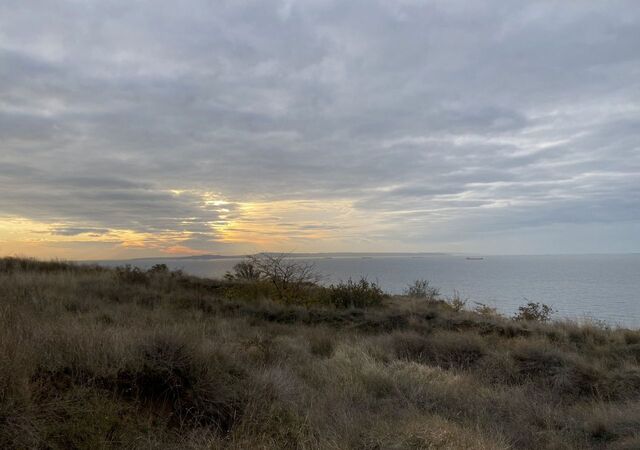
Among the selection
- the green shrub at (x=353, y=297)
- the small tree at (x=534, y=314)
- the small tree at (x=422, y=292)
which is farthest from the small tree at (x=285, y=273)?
the small tree at (x=534, y=314)

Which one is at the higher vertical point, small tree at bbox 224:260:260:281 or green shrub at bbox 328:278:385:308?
small tree at bbox 224:260:260:281

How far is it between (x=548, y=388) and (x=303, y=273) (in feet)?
42.2

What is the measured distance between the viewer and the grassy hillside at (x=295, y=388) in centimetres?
470

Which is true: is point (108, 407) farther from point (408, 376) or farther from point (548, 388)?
point (548, 388)

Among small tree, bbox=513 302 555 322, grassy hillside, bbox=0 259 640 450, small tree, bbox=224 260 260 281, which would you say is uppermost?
small tree, bbox=224 260 260 281

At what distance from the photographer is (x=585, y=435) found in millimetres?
6242

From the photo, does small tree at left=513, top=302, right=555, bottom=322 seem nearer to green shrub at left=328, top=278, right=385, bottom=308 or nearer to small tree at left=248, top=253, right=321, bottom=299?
green shrub at left=328, top=278, right=385, bottom=308

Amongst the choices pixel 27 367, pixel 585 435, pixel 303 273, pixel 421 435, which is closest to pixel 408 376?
pixel 585 435

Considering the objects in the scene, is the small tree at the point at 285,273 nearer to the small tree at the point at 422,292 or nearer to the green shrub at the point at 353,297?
the green shrub at the point at 353,297

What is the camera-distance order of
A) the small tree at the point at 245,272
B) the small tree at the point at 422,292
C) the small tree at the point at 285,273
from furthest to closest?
the small tree at the point at 422,292 → the small tree at the point at 245,272 → the small tree at the point at 285,273

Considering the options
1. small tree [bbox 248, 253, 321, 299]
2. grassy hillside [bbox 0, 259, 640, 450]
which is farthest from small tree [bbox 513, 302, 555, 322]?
small tree [bbox 248, 253, 321, 299]

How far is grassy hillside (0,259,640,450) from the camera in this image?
470 cm

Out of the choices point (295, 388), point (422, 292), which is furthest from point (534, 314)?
point (295, 388)

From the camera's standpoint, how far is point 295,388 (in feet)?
22.0
